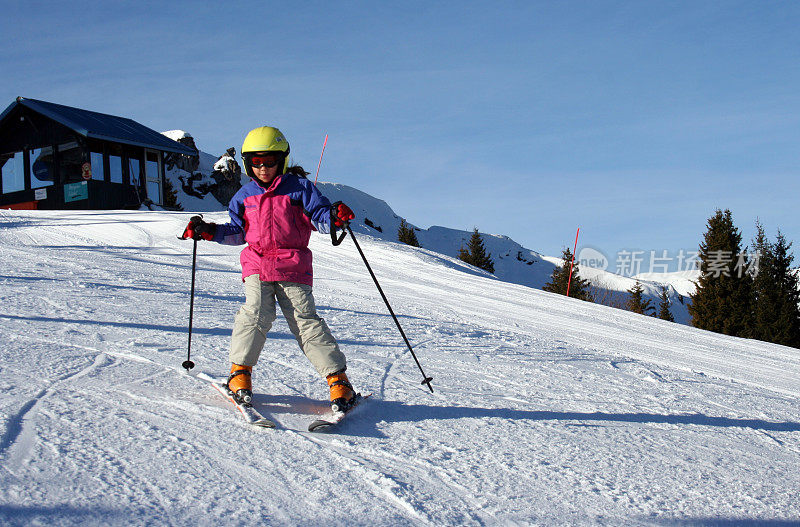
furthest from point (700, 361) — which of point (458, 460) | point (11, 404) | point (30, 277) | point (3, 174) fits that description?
point (3, 174)

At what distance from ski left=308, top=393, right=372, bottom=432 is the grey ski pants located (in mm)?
209

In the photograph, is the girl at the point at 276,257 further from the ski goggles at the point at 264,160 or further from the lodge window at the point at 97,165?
the lodge window at the point at 97,165

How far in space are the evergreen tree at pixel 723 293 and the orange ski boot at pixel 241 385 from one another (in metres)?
32.0

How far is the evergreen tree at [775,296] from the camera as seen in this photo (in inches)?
1192

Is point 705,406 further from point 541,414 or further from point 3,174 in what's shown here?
point 3,174

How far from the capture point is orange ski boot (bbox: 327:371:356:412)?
3205 mm

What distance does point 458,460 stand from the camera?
9.10 feet

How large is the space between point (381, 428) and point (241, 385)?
2.57ft

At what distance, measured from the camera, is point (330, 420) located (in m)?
3.09

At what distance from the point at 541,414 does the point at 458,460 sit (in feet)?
3.28

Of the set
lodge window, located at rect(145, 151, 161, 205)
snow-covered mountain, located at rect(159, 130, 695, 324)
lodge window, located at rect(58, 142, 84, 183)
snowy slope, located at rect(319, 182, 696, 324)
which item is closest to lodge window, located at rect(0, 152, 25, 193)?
lodge window, located at rect(58, 142, 84, 183)

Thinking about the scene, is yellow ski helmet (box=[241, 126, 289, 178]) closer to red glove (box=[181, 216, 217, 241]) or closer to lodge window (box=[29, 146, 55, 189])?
red glove (box=[181, 216, 217, 241])

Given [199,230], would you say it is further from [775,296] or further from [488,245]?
[488,245]

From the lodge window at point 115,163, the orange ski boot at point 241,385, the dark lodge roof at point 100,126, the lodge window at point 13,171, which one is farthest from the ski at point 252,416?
the lodge window at point 13,171
